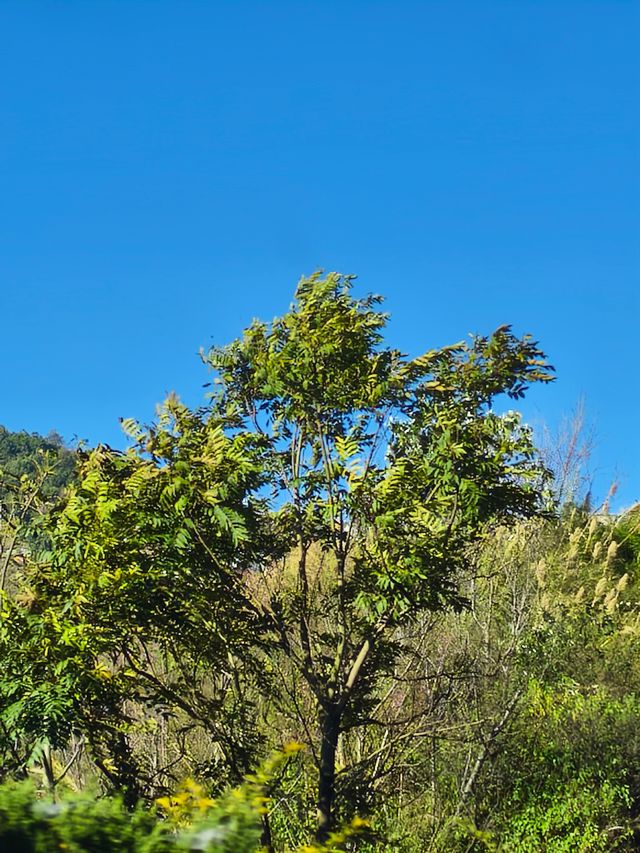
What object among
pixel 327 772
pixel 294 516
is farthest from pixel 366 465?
pixel 327 772

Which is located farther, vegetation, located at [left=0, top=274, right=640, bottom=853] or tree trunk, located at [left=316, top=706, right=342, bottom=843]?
tree trunk, located at [left=316, top=706, right=342, bottom=843]

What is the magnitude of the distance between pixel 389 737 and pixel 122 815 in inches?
211

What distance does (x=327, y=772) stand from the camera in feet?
20.8

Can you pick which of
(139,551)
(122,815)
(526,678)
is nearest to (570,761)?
(526,678)

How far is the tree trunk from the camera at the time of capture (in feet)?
20.8

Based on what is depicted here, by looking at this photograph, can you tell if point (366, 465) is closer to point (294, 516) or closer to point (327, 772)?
point (294, 516)

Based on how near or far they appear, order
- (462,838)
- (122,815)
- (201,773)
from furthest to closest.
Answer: (462,838) → (201,773) → (122,815)

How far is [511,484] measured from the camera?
6355 millimetres

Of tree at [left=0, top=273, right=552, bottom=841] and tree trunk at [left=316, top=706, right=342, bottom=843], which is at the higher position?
tree at [left=0, top=273, right=552, bottom=841]

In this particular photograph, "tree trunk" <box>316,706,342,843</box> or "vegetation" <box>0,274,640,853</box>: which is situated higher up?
"vegetation" <box>0,274,640,853</box>

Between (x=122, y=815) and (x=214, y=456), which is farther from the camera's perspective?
(x=214, y=456)

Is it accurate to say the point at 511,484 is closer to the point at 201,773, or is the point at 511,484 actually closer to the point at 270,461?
the point at 270,461

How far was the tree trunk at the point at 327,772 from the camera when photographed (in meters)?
6.33

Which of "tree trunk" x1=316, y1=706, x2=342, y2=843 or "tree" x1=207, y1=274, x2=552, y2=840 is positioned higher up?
"tree" x1=207, y1=274, x2=552, y2=840
